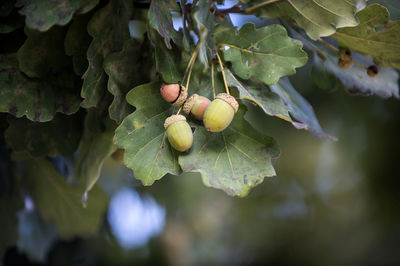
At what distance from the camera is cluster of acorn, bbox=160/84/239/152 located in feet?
2.03

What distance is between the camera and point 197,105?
0.66 metres

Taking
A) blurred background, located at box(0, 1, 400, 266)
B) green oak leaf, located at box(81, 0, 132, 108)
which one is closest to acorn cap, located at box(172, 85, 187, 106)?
green oak leaf, located at box(81, 0, 132, 108)

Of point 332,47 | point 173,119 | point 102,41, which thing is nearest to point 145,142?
point 173,119

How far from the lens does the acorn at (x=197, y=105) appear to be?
66 centimetres

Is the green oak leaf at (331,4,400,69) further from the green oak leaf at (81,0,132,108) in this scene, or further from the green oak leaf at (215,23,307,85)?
the green oak leaf at (81,0,132,108)

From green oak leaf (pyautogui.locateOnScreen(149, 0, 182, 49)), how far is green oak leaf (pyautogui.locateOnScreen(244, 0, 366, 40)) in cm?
18

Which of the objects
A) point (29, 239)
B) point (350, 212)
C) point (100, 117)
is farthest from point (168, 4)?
point (350, 212)

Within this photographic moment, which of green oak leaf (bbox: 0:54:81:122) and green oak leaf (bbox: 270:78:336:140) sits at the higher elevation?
green oak leaf (bbox: 0:54:81:122)

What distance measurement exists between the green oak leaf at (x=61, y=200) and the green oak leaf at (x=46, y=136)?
280 millimetres

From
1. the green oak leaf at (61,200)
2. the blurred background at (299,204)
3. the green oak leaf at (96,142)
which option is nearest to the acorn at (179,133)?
the green oak leaf at (96,142)

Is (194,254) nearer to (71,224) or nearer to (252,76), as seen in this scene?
(71,224)

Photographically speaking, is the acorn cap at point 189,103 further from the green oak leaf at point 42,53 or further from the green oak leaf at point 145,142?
the green oak leaf at point 42,53

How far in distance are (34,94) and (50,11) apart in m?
0.16

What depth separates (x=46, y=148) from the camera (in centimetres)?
83
